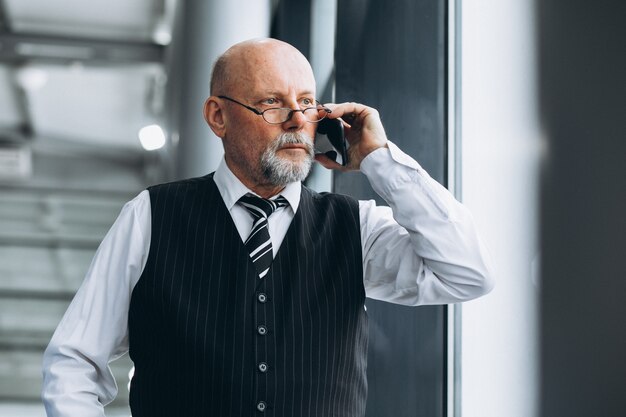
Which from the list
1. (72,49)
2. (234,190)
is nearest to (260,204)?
(234,190)

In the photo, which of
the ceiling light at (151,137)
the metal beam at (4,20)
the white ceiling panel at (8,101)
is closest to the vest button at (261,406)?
the metal beam at (4,20)

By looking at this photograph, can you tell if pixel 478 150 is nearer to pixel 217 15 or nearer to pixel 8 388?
pixel 217 15

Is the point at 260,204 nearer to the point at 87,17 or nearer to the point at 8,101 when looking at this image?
the point at 87,17

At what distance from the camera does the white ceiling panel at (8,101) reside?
6.28m

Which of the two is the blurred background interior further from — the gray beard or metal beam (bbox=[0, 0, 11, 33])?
metal beam (bbox=[0, 0, 11, 33])

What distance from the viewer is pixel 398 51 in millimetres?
2287

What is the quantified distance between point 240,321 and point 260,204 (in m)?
0.26

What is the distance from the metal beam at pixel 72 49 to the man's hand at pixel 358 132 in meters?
4.40

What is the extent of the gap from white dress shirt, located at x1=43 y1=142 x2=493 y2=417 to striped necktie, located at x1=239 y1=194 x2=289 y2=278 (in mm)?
22

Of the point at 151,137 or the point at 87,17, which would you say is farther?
the point at 151,137

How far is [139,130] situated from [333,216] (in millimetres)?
6012

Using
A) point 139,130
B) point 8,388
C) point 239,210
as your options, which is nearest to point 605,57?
point 239,210

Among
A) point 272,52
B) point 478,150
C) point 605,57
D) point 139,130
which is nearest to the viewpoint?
point 605,57

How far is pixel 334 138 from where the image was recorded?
64.6 inches
